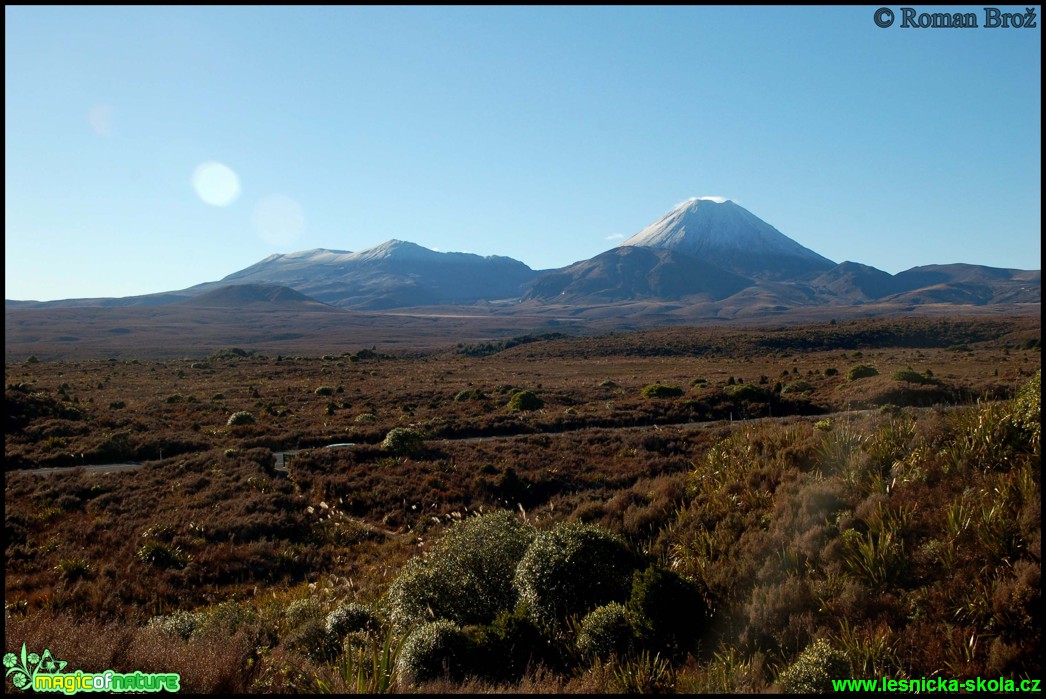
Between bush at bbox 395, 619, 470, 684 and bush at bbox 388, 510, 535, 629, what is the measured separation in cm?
108

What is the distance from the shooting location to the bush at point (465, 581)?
7.57 metres


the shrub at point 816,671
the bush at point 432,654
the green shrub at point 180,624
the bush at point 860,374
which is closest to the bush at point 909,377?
the bush at point 860,374

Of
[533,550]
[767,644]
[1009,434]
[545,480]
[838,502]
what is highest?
[1009,434]

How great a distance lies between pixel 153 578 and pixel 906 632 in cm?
1262

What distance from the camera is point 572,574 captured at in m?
7.29

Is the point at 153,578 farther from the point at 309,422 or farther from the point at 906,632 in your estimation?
the point at 309,422

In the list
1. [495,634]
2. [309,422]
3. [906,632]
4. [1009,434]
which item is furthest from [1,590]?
[309,422]

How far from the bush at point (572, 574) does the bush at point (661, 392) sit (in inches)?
1114

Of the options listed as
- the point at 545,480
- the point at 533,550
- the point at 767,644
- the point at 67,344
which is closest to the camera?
the point at 767,644

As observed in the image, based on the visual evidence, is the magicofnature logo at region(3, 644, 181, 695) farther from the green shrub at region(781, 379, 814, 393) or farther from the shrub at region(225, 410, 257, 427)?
the green shrub at region(781, 379, 814, 393)

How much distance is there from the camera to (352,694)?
5191mm

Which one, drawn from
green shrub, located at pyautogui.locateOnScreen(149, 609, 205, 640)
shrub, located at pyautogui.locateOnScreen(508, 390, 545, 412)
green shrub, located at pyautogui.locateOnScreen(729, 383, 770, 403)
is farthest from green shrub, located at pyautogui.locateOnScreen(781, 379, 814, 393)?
green shrub, located at pyautogui.locateOnScreen(149, 609, 205, 640)

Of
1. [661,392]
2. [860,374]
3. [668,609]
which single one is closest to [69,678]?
[668,609]

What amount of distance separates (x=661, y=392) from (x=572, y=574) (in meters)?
29.7
